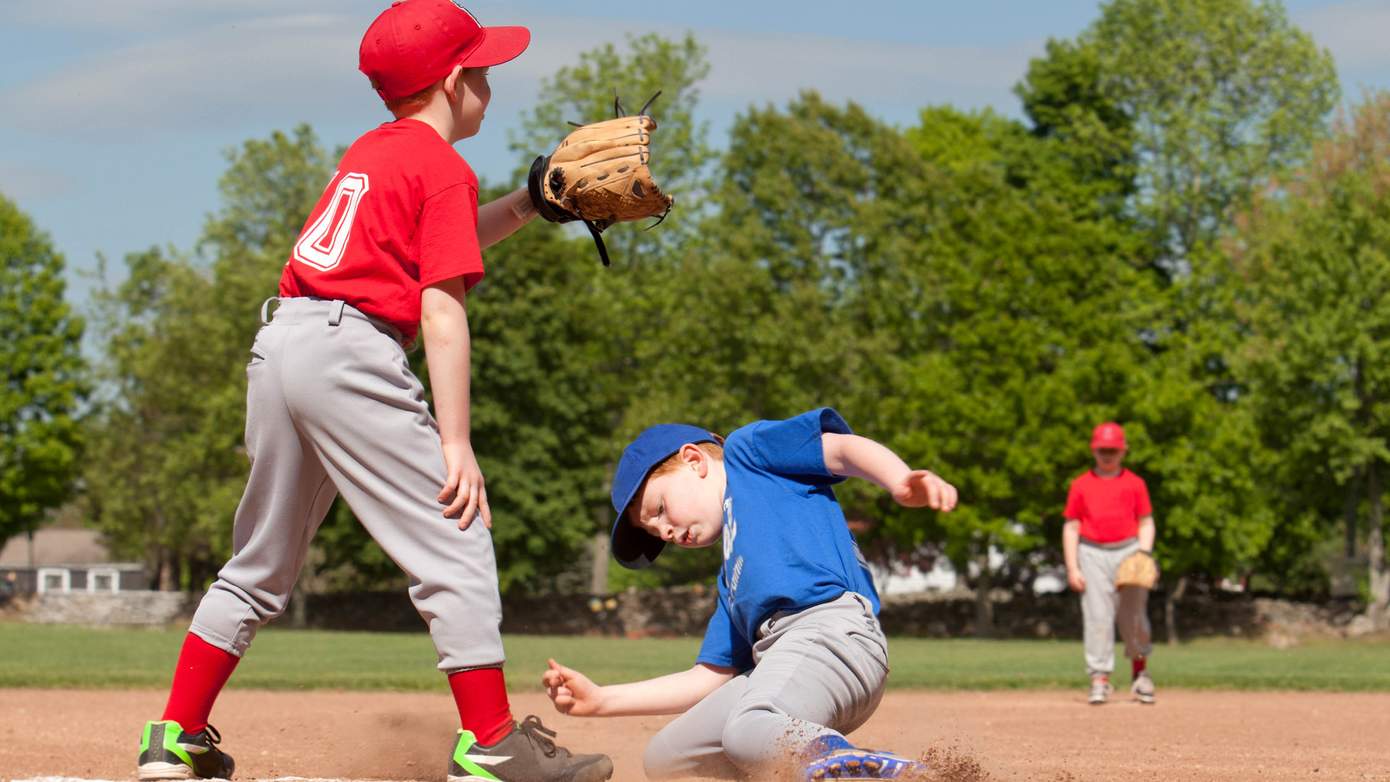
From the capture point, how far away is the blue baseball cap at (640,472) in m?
4.55

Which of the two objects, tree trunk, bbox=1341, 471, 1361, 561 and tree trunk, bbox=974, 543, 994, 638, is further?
tree trunk, bbox=974, 543, 994, 638

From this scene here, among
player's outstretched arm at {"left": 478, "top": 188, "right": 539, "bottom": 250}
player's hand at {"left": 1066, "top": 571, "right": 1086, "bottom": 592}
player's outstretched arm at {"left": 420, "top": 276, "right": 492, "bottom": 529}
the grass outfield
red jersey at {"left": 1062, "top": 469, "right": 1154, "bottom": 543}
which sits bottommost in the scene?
the grass outfield

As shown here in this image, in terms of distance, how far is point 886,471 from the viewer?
402 cm

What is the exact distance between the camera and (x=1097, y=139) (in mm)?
44156

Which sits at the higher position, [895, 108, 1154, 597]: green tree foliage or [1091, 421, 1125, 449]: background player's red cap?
[895, 108, 1154, 597]: green tree foliage

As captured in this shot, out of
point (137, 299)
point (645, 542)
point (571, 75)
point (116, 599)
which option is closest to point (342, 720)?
point (645, 542)

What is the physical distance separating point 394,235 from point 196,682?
137 cm

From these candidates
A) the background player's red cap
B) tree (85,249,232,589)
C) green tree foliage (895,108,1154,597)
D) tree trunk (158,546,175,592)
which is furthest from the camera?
tree trunk (158,546,175,592)

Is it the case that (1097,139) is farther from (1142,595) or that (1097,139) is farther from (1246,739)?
(1246,739)

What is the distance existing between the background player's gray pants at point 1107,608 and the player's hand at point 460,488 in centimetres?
766

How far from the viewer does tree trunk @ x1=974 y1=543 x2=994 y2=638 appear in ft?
115

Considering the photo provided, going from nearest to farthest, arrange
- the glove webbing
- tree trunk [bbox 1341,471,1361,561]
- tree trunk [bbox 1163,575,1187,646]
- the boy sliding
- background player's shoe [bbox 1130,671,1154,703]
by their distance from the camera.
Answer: the boy sliding, the glove webbing, background player's shoe [bbox 1130,671,1154,703], tree trunk [bbox 1163,575,1187,646], tree trunk [bbox 1341,471,1361,561]

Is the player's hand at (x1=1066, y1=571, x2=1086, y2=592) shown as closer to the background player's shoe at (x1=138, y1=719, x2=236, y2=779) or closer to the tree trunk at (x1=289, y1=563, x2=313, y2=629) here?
the background player's shoe at (x1=138, y1=719, x2=236, y2=779)

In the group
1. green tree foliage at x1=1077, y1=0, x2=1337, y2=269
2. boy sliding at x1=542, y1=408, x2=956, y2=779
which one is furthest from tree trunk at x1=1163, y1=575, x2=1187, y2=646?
boy sliding at x1=542, y1=408, x2=956, y2=779
